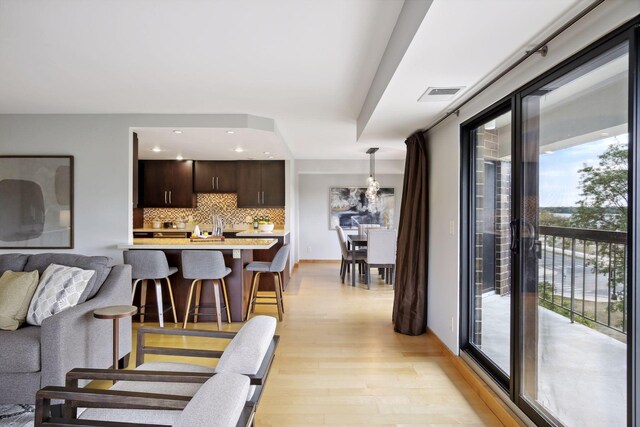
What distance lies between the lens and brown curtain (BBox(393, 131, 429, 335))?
13.4 ft

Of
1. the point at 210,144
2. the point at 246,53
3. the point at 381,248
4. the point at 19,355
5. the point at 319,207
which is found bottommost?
the point at 19,355

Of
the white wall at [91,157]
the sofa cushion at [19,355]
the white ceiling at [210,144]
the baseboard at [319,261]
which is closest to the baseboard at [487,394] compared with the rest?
the sofa cushion at [19,355]

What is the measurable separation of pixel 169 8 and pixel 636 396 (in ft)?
9.06

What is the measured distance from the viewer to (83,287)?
2.69m

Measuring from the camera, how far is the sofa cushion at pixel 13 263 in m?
2.93

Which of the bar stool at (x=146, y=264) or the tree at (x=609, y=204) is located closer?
the tree at (x=609, y=204)

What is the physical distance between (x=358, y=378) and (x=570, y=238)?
183 cm

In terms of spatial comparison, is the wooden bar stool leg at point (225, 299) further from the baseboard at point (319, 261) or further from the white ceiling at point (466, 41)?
the baseboard at point (319, 261)

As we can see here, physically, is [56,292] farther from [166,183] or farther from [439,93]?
[166,183]

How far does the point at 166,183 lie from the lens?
24.5ft

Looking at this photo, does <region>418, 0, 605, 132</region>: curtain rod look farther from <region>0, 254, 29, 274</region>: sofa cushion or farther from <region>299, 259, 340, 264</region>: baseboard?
<region>299, 259, 340, 264</region>: baseboard

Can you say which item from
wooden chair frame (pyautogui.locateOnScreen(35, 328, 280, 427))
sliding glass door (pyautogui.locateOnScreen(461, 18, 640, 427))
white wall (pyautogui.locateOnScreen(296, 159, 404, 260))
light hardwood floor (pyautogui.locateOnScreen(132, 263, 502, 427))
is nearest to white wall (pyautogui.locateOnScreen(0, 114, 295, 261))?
light hardwood floor (pyautogui.locateOnScreen(132, 263, 502, 427))

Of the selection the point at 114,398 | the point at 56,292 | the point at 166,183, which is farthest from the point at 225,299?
the point at 166,183

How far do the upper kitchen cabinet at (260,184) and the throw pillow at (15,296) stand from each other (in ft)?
15.9
